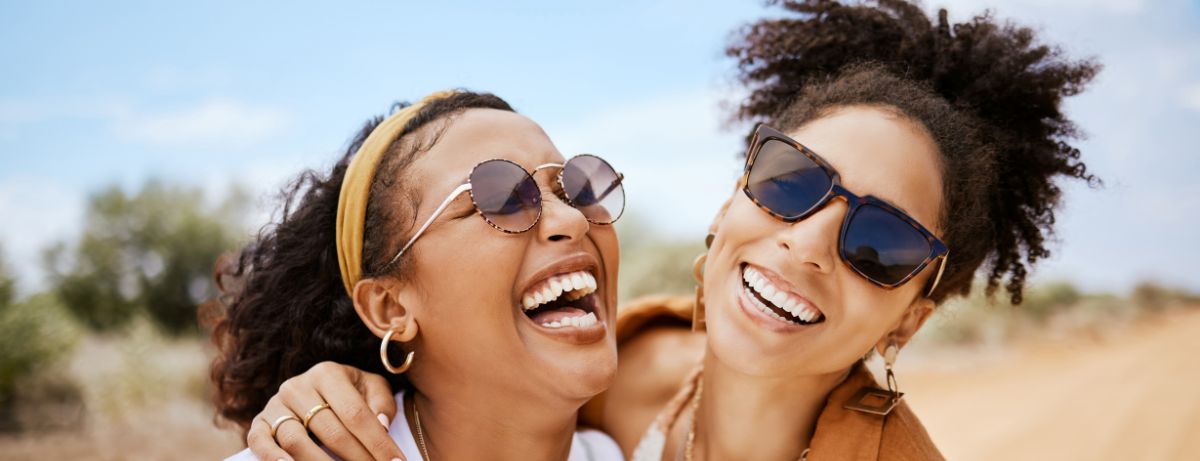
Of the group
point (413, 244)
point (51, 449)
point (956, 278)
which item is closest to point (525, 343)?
point (413, 244)

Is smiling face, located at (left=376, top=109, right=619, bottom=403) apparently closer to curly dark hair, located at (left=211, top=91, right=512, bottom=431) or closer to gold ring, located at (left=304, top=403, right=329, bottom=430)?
curly dark hair, located at (left=211, top=91, right=512, bottom=431)

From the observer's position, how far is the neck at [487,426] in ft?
9.61

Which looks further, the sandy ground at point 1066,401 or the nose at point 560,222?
the sandy ground at point 1066,401

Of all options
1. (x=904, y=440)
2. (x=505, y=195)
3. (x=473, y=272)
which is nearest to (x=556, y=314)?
(x=473, y=272)

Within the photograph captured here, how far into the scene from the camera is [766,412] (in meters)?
3.04

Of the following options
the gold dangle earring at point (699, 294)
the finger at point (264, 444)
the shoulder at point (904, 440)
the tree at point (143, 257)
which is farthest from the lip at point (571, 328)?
the tree at point (143, 257)

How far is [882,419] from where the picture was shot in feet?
9.57

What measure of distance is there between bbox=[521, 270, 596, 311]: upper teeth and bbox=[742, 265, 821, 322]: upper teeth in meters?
0.59

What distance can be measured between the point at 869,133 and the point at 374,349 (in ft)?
6.86

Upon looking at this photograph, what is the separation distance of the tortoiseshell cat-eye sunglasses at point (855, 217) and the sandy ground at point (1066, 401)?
435cm

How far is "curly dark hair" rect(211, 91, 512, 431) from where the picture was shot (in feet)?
10.5

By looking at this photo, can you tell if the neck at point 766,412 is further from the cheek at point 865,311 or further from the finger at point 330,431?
the finger at point 330,431

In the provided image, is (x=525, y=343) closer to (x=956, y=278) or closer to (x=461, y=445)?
(x=461, y=445)

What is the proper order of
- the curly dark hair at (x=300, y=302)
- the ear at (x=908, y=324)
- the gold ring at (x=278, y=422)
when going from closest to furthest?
1. the gold ring at (x=278, y=422)
2. the ear at (x=908, y=324)
3. the curly dark hair at (x=300, y=302)
